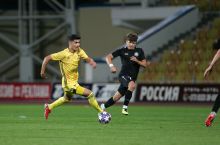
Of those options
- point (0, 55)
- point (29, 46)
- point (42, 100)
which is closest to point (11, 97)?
point (42, 100)

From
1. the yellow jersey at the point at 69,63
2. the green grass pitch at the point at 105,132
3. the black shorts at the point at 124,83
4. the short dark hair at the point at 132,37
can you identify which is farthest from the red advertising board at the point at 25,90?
the yellow jersey at the point at 69,63

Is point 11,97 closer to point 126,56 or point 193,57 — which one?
point 193,57

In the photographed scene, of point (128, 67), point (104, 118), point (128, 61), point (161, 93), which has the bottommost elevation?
point (161, 93)

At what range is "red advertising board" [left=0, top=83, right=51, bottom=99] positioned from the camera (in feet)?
107

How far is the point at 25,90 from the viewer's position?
33.1 m

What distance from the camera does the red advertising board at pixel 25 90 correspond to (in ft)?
107

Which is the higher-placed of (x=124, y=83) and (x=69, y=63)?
(x=69, y=63)

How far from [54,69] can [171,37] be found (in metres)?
8.08

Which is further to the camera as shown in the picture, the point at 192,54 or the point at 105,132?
the point at 192,54

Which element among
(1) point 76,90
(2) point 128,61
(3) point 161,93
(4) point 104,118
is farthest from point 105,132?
(3) point 161,93

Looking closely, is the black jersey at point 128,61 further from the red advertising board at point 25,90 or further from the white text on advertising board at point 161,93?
the red advertising board at point 25,90

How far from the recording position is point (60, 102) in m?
17.7

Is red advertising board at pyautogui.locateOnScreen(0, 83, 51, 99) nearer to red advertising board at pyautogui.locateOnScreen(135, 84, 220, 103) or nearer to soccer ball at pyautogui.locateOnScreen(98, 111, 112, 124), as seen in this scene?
red advertising board at pyautogui.locateOnScreen(135, 84, 220, 103)

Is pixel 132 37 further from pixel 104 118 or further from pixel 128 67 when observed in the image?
pixel 104 118
